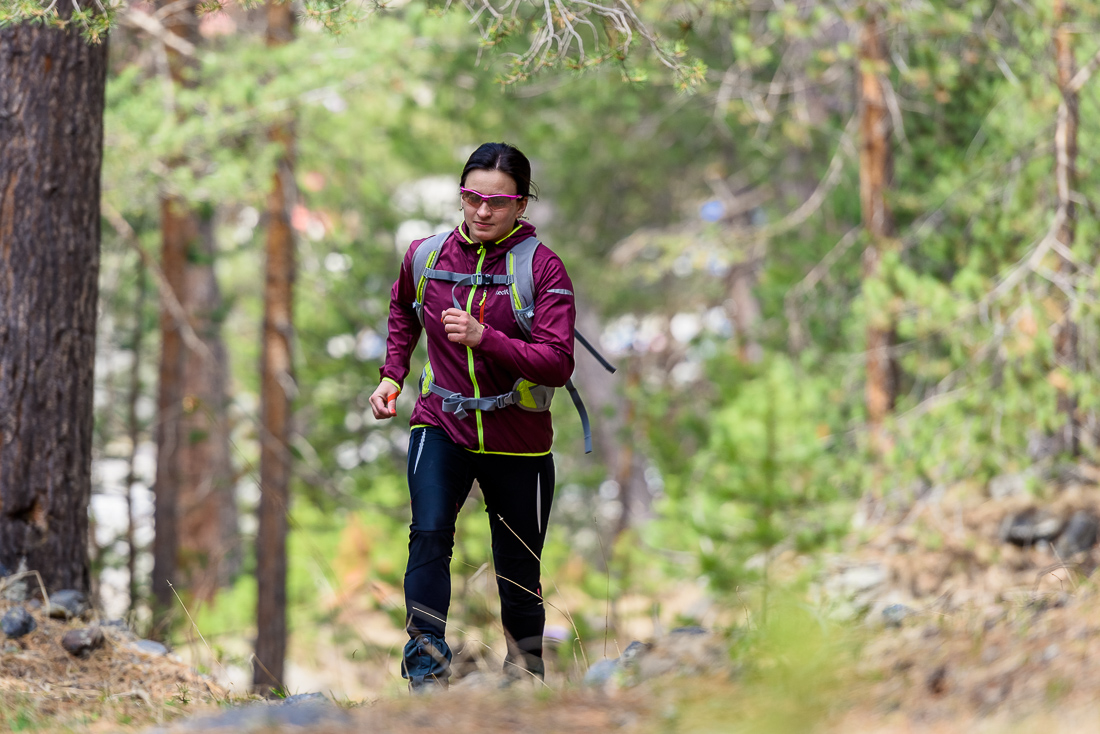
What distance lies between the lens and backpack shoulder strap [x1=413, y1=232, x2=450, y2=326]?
4.23m

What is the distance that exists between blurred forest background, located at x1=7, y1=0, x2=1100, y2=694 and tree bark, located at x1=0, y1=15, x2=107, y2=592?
0.65 metres

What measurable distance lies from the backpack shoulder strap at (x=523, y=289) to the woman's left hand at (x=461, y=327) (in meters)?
0.33

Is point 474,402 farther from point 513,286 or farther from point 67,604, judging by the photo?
point 67,604

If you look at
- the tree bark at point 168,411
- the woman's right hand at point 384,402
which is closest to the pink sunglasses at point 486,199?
the woman's right hand at point 384,402

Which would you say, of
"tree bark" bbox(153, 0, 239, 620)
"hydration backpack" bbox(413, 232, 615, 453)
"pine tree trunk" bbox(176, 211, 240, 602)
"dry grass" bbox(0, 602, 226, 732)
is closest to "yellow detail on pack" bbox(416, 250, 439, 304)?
"hydration backpack" bbox(413, 232, 615, 453)

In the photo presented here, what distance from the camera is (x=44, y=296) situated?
16.7ft

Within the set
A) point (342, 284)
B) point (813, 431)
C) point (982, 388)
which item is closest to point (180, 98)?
point (342, 284)

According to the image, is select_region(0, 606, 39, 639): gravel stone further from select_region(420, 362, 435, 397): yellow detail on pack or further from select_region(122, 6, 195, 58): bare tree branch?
select_region(122, 6, 195, 58): bare tree branch

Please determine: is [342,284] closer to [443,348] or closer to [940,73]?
[940,73]

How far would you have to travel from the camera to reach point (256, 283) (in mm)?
22125

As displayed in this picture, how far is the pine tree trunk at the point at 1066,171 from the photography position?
8.28m

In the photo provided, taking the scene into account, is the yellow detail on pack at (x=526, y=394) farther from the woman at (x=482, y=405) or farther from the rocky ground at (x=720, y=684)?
the rocky ground at (x=720, y=684)

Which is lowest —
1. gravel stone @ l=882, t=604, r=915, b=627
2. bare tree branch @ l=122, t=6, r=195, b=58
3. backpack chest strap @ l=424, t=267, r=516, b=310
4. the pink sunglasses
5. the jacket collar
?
gravel stone @ l=882, t=604, r=915, b=627

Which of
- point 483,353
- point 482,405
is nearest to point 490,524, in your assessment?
point 482,405
